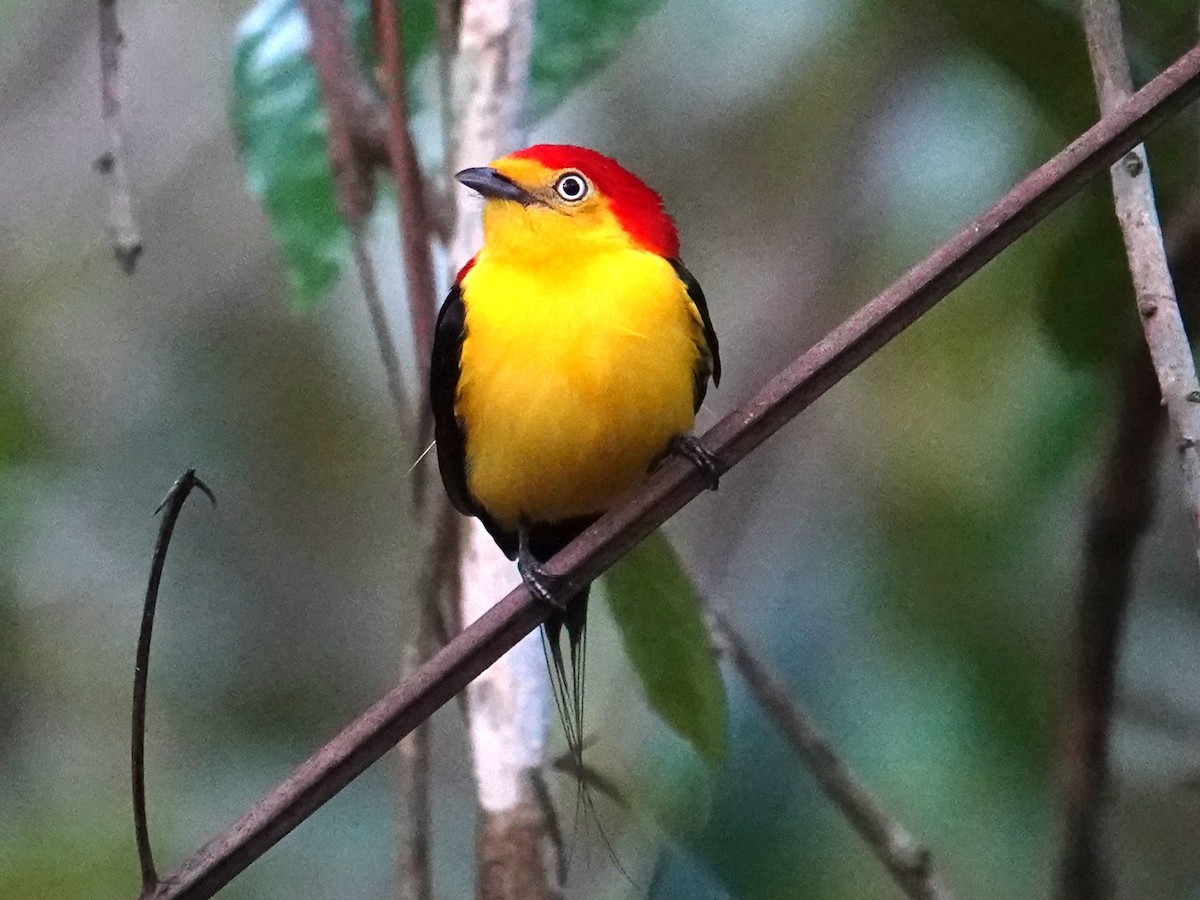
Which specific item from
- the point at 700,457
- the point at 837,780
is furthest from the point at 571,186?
the point at 837,780

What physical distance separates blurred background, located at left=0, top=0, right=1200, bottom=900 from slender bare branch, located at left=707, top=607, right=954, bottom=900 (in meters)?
0.09

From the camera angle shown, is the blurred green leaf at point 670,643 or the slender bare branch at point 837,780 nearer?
the blurred green leaf at point 670,643

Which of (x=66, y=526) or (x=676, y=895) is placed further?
(x=66, y=526)

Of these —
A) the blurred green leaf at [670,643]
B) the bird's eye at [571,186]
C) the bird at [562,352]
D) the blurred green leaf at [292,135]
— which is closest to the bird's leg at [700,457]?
the bird at [562,352]

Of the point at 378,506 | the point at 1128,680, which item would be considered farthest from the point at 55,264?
the point at 1128,680

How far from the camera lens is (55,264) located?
6.26 ft

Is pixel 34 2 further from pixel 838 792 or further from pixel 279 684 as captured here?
pixel 838 792

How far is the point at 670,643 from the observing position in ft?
4.15

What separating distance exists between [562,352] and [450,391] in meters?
0.13

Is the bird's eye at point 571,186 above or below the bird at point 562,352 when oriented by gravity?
above

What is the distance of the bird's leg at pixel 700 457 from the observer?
95 centimetres

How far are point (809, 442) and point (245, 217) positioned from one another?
89 centimetres

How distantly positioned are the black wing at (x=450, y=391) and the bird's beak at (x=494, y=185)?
98mm

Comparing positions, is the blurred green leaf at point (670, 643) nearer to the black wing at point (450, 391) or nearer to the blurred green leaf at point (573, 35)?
the black wing at point (450, 391)
